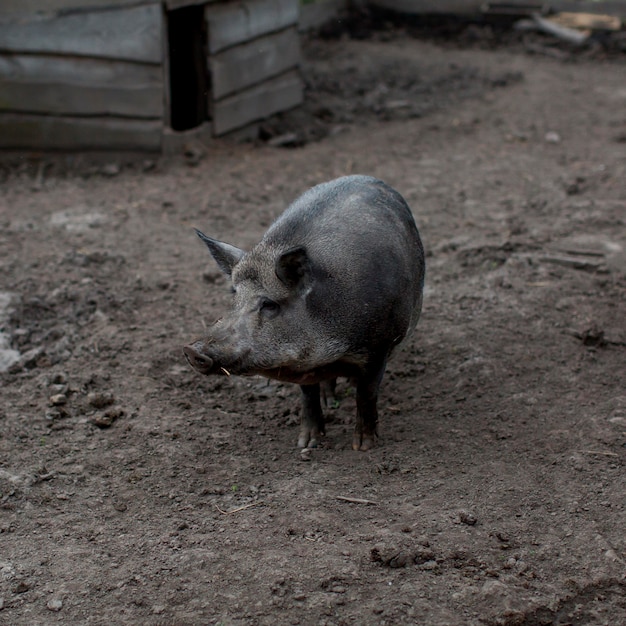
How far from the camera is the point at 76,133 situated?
8047 mm

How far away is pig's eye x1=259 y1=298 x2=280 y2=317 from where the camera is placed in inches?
153

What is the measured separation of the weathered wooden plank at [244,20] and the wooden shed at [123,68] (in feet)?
0.03

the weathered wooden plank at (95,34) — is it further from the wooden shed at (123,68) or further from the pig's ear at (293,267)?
the pig's ear at (293,267)

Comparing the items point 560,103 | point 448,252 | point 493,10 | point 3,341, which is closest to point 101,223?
point 3,341

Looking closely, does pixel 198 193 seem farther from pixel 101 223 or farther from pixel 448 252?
pixel 448 252

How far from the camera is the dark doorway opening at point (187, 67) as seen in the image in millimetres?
8406

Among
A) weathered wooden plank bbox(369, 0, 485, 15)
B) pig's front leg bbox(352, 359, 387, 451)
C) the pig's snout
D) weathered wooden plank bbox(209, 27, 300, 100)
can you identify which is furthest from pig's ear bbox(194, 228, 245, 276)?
weathered wooden plank bbox(369, 0, 485, 15)

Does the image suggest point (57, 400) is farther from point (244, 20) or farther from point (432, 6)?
point (432, 6)

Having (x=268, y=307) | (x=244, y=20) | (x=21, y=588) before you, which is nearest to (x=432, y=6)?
(x=244, y=20)

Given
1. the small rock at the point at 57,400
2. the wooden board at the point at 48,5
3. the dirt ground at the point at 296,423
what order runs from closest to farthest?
the dirt ground at the point at 296,423 → the small rock at the point at 57,400 → the wooden board at the point at 48,5

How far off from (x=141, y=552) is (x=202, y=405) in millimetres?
1211

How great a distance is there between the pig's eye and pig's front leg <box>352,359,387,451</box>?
0.56 metres

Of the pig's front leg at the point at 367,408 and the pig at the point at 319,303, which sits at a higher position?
the pig at the point at 319,303

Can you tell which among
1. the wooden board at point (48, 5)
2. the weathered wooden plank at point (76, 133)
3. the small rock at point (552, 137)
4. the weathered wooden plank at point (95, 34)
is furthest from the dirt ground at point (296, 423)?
the wooden board at point (48, 5)
